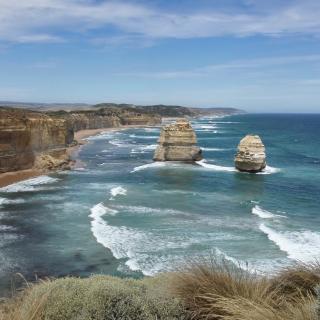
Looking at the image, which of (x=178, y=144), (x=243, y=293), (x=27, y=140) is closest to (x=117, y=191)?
(x=27, y=140)

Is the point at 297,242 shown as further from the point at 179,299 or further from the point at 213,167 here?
the point at 213,167

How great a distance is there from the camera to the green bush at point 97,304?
20.6 feet

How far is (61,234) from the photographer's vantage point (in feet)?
85.0

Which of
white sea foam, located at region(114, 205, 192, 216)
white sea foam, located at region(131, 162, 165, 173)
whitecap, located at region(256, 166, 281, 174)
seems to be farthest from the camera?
white sea foam, located at region(131, 162, 165, 173)

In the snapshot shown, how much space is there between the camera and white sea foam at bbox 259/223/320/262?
71.5 ft

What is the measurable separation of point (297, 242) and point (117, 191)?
17388 mm

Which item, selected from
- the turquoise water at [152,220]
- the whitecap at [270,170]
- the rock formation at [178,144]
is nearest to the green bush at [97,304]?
the turquoise water at [152,220]

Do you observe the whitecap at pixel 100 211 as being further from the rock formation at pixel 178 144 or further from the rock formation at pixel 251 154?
the rock formation at pixel 178 144

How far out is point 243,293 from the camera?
21.9 feet

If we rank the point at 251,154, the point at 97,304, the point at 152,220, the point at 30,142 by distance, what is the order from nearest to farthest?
1. the point at 97,304
2. the point at 152,220
3. the point at 30,142
4. the point at 251,154

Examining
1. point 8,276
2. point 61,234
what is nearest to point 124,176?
point 61,234

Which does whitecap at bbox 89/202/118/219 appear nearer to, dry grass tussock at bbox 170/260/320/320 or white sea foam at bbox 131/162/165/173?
white sea foam at bbox 131/162/165/173

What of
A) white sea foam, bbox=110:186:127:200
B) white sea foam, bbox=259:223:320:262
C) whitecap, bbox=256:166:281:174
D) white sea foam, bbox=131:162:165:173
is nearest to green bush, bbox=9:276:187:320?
white sea foam, bbox=259:223:320:262

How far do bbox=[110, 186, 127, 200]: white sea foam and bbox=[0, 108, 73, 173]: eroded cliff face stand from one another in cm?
1113
